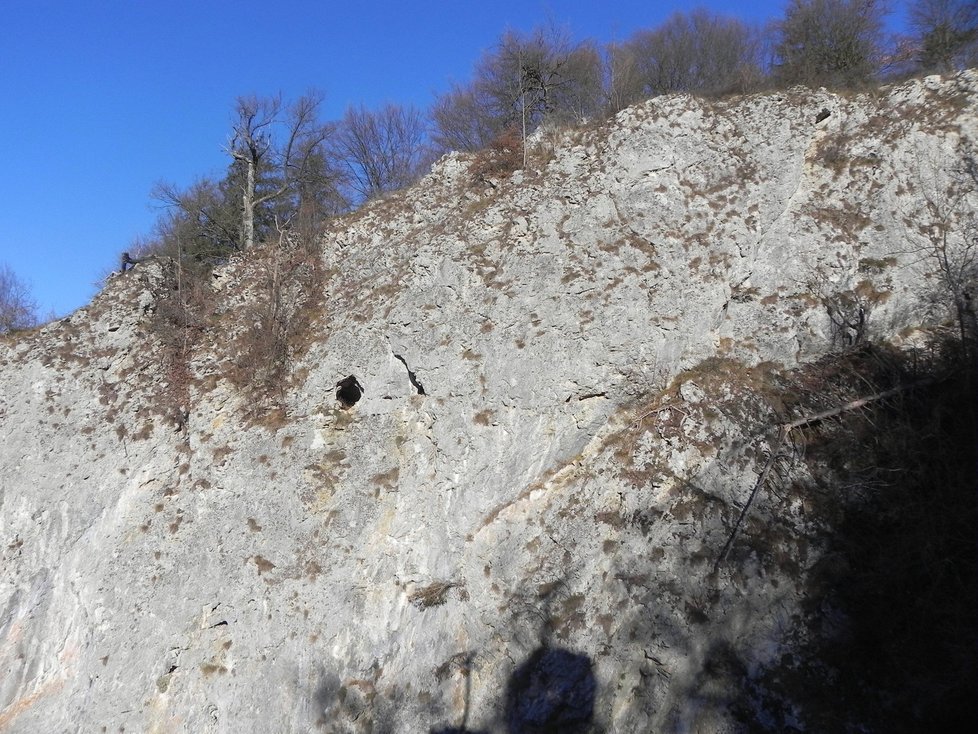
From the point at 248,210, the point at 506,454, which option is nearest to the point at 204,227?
the point at 248,210

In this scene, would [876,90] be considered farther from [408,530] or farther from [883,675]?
[408,530]

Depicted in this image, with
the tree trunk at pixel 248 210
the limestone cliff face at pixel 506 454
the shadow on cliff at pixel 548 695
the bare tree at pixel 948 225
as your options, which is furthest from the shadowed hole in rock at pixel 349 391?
the bare tree at pixel 948 225

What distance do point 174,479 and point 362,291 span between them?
570cm

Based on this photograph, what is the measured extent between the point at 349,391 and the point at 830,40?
54.9ft

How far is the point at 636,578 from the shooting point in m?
9.40

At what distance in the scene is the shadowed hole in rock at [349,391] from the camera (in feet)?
43.4

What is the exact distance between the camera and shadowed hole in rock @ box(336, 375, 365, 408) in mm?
13227

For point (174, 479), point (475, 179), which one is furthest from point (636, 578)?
point (475, 179)

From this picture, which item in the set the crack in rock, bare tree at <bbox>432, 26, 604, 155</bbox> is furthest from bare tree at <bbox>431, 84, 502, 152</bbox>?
the crack in rock

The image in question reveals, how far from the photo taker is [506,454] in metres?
11.5

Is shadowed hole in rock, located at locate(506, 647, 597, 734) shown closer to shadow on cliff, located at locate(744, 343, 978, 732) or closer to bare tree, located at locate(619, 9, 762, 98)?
shadow on cliff, located at locate(744, 343, 978, 732)

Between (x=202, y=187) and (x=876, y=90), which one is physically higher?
(x=202, y=187)

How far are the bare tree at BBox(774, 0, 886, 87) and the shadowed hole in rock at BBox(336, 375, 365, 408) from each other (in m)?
13.1

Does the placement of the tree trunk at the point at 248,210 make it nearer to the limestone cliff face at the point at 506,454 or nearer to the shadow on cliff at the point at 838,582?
the limestone cliff face at the point at 506,454
